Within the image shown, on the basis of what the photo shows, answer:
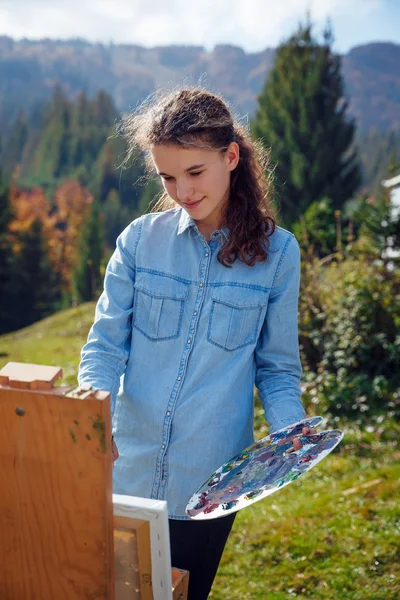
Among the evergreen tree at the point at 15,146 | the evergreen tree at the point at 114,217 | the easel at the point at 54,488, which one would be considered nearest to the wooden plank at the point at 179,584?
the easel at the point at 54,488

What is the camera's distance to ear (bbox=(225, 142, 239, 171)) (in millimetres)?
1763

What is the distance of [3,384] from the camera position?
110 cm

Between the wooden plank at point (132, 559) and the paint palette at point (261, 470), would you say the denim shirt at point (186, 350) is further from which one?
the wooden plank at point (132, 559)

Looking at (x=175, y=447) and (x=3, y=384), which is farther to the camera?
(x=175, y=447)

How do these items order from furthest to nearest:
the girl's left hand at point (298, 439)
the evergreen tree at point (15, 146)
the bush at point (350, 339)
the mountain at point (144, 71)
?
the mountain at point (144, 71), the evergreen tree at point (15, 146), the bush at point (350, 339), the girl's left hand at point (298, 439)

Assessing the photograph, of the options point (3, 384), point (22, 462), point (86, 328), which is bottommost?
point (86, 328)

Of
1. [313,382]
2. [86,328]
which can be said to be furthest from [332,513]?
[86,328]

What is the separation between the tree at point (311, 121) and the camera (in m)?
24.7

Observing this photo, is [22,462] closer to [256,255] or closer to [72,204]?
[256,255]

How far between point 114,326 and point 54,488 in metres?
0.69

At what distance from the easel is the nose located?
693 mm

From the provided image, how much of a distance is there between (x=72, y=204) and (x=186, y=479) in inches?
1910

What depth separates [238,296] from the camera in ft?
5.84

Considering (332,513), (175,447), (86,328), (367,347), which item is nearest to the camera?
(175,447)
